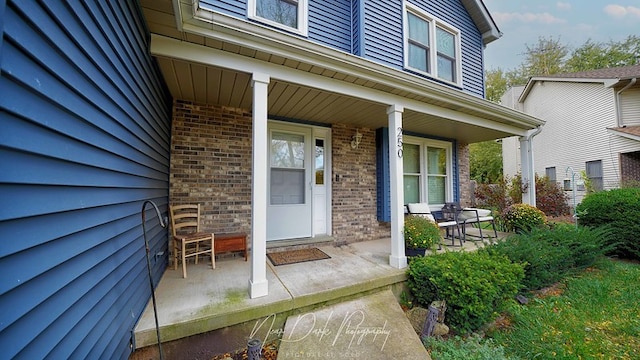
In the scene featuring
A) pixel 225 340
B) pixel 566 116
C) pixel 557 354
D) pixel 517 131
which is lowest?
pixel 557 354

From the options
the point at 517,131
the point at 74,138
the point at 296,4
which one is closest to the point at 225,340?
the point at 74,138

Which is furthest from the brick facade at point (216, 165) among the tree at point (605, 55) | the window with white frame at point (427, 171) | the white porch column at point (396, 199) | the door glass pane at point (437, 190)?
the tree at point (605, 55)

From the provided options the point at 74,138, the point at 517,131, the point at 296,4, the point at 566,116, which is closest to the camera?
the point at 74,138

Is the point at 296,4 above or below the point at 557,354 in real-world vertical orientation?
above

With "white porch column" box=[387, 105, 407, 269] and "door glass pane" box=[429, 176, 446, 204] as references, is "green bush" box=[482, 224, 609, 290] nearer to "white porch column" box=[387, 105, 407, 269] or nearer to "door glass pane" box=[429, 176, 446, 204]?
"white porch column" box=[387, 105, 407, 269]

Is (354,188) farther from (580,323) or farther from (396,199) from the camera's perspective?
(580,323)

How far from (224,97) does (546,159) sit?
47.2 feet

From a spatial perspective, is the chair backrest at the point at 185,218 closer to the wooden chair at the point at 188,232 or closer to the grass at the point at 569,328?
the wooden chair at the point at 188,232

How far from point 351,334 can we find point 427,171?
472 cm

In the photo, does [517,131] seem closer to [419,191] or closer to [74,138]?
[419,191]

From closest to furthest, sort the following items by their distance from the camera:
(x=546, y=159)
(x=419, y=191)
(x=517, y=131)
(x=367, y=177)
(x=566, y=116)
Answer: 1. (x=367, y=177)
2. (x=517, y=131)
3. (x=419, y=191)
4. (x=566, y=116)
5. (x=546, y=159)

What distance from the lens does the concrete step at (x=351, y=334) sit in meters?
2.04

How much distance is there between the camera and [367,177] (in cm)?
512

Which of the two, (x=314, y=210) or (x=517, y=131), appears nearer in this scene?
(x=314, y=210)
